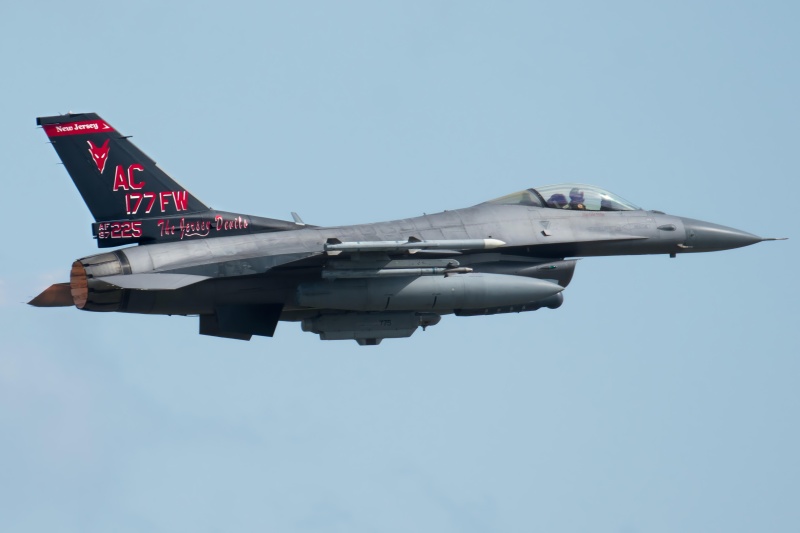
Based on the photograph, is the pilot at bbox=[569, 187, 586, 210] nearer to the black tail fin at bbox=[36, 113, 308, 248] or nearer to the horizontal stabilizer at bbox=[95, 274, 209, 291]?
the black tail fin at bbox=[36, 113, 308, 248]

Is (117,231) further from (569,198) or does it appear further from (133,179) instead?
(569,198)

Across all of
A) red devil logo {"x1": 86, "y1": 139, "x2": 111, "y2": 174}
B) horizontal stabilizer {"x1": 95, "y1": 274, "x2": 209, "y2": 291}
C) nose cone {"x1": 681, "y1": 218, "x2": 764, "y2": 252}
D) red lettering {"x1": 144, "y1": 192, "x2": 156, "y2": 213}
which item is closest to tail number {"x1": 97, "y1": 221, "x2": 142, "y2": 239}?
red lettering {"x1": 144, "y1": 192, "x2": 156, "y2": 213}

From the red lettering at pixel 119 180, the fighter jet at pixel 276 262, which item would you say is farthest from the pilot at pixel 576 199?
the red lettering at pixel 119 180

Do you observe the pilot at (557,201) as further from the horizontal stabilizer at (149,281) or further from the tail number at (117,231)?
the tail number at (117,231)

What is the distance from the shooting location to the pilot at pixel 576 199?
89.8 ft

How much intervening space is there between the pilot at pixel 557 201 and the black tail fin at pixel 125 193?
16.5 feet

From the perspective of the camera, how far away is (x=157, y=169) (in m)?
25.5

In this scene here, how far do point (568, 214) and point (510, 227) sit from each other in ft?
4.11

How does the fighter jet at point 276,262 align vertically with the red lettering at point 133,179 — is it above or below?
below

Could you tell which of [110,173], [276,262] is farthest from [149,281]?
[110,173]

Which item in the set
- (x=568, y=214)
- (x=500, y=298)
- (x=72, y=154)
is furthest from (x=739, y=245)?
(x=72, y=154)

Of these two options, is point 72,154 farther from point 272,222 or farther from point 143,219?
point 272,222

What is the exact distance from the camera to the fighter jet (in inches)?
955

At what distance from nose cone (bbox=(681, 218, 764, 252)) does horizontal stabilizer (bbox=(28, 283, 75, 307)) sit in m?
10.2
